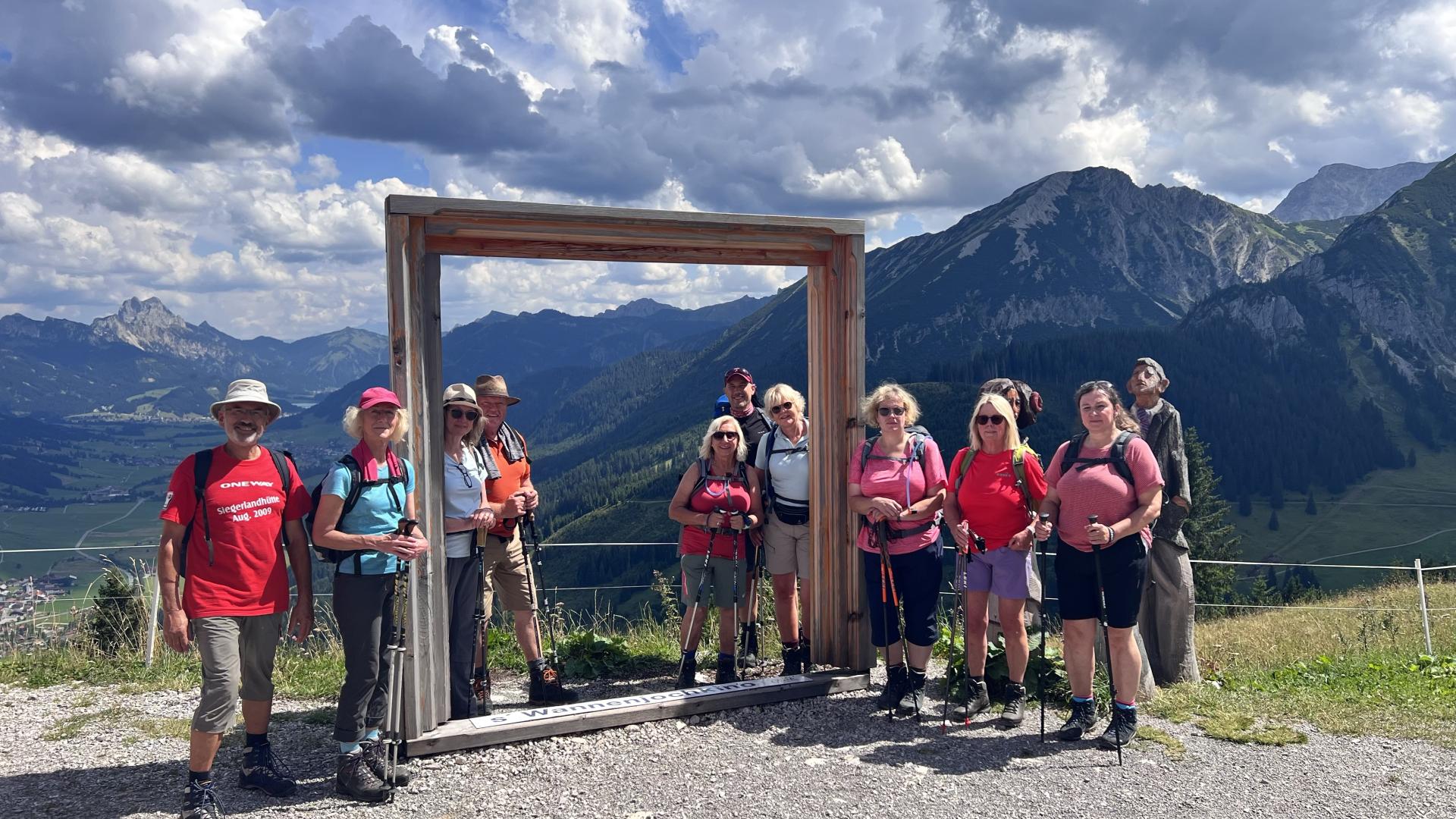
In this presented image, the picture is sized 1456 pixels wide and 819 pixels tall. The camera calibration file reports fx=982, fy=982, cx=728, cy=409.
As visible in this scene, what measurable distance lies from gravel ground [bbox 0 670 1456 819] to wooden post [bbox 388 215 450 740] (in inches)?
18.7

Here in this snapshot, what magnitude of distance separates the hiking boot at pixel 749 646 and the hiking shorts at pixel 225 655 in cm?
376

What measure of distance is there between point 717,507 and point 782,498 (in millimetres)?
616

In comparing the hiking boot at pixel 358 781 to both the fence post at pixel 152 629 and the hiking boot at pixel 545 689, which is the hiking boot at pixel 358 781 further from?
the fence post at pixel 152 629

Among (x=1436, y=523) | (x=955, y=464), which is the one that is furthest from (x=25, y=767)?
(x=1436, y=523)

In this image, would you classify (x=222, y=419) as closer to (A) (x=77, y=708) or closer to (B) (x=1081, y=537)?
(A) (x=77, y=708)

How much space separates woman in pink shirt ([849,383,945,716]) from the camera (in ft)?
22.7

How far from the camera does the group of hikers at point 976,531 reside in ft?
20.7

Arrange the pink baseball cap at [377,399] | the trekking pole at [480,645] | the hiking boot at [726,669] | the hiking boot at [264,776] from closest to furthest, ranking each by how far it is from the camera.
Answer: the pink baseball cap at [377,399], the hiking boot at [264,776], the trekking pole at [480,645], the hiking boot at [726,669]

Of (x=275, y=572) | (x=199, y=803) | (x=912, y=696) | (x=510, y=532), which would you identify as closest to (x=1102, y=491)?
(x=912, y=696)

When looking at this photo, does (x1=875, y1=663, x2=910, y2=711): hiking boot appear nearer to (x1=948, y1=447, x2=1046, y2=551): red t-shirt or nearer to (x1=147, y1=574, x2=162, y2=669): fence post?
(x1=948, y1=447, x2=1046, y2=551): red t-shirt

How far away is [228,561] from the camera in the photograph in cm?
520

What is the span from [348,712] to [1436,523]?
154m

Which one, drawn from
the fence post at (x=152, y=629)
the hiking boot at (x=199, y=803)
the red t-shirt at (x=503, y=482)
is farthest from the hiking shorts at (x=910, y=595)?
the fence post at (x=152, y=629)

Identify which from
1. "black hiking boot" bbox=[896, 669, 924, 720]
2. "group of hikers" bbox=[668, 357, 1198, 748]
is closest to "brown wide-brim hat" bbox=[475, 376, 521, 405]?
"group of hikers" bbox=[668, 357, 1198, 748]
